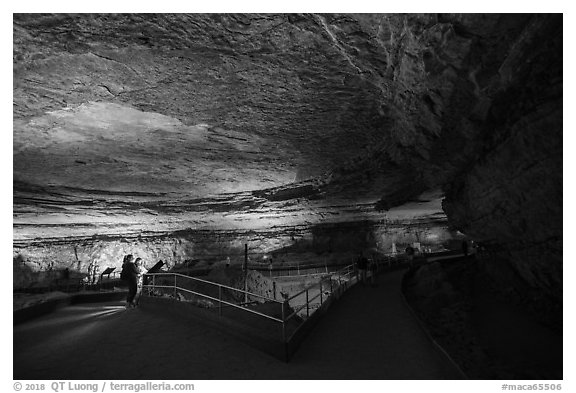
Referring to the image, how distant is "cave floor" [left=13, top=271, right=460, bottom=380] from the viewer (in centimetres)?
411

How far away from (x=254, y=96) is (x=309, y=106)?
1270mm

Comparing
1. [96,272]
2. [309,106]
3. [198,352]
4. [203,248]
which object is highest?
[309,106]

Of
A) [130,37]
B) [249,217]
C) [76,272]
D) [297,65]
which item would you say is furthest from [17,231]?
[297,65]

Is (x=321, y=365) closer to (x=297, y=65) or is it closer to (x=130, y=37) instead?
(x=297, y=65)

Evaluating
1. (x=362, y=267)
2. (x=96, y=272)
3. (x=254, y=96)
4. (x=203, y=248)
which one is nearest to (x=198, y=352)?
(x=254, y=96)

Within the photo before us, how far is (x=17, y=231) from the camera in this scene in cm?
1641

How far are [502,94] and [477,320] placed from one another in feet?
19.0

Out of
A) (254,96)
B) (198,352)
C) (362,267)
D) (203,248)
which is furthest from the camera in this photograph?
(203,248)

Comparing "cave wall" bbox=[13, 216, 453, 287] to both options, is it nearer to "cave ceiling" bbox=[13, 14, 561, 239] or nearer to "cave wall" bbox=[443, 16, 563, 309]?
"cave ceiling" bbox=[13, 14, 561, 239]

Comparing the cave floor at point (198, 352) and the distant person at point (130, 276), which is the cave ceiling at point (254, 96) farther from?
the cave floor at point (198, 352)

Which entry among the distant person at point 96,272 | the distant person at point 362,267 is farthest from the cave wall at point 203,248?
the distant person at point 362,267

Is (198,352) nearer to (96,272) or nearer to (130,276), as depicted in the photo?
(130,276)

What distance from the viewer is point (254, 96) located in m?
6.23

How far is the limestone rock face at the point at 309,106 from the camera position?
4.39 m
